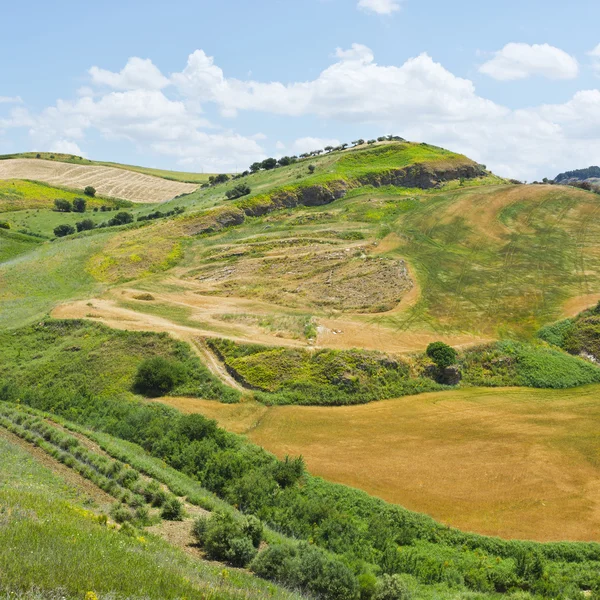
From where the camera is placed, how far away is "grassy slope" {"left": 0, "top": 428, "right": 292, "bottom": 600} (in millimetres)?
8398

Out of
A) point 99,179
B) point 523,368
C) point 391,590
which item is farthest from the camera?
point 99,179

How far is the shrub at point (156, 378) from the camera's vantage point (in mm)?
31656

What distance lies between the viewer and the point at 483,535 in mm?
18578

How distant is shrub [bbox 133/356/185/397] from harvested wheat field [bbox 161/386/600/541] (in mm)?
1349

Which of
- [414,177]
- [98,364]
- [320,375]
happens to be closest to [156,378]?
[98,364]

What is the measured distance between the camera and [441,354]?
33.5 metres

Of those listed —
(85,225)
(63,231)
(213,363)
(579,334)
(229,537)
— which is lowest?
(229,537)

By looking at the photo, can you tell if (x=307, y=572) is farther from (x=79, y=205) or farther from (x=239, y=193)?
(x=79, y=205)

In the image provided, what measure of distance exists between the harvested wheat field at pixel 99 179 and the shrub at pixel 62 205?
21.1 meters

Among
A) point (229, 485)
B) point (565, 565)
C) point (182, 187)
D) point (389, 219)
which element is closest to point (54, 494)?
point (229, 485)

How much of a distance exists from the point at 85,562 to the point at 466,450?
65.7 feet

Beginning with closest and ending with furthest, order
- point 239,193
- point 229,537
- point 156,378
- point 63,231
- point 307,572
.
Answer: point 307,572, point 229,537, point 156,378, point 239,193, point 63,231

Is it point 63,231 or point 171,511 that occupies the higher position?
point 63,231

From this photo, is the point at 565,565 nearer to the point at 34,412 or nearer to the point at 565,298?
the point at 34,412
